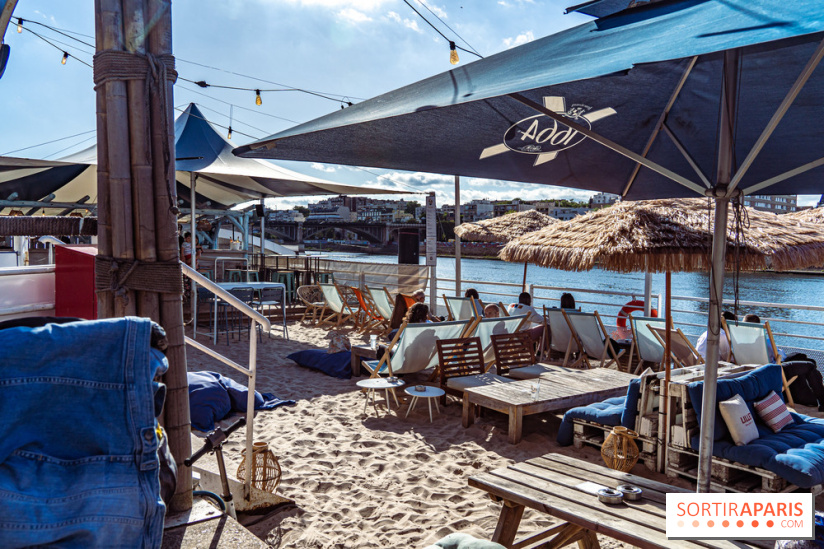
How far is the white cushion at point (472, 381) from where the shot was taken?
496 centimetres

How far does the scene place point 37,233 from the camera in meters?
2.03

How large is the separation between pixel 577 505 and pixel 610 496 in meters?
0.14

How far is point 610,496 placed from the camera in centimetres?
223

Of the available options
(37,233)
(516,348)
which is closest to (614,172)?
(516,348)

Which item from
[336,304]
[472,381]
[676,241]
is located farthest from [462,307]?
[676,241]

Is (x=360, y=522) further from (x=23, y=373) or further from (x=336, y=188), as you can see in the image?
(x=336, y=188)

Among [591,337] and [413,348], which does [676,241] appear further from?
[591,337]

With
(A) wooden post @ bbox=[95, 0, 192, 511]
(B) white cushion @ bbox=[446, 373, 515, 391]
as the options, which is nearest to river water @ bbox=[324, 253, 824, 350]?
(B) white cushion @ bbox=[446, 373, 515, 391]

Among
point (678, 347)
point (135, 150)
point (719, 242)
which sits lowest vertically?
point (678, 347)

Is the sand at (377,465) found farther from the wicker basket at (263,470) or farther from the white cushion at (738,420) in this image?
the white cushion at (738,420)

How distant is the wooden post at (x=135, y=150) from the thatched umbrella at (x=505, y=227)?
756cm

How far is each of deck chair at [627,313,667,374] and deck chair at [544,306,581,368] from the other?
2.55ft

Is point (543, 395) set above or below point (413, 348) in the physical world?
below

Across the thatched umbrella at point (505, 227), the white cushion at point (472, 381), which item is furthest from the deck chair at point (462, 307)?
the white cushion at point (472, 381)
